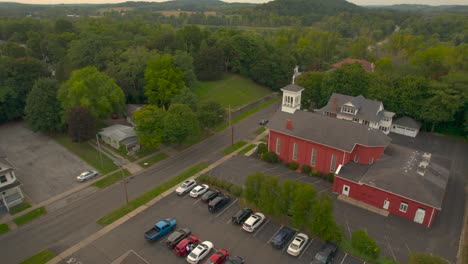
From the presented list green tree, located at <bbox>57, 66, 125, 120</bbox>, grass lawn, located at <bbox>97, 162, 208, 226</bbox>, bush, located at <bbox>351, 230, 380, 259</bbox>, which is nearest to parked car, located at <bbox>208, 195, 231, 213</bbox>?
grass lawn, located at <bbox>97, 162, 208, 226</bbox>

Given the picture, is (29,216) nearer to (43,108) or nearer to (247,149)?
(43,108)

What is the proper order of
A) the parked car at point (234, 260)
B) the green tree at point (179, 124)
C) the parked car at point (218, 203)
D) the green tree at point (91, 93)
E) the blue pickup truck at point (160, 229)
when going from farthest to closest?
the green tree at point (91, 93) < the green tree at point (179, 124) < the parked car at point (218, 203) < the blue pickup truck at point (160, 229) < the parked car at point (234, 260)

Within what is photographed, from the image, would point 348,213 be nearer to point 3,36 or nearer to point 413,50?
point 413,50

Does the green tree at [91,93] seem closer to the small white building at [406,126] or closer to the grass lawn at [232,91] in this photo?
the grass lawn at [232,91]

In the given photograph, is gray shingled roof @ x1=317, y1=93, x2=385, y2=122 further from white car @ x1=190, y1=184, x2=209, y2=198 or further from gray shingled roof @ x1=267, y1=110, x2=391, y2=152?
white car @ x1=190, y1=184, x2=209, y2=198

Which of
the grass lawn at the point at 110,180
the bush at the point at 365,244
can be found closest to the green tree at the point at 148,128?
the grass lawn at the point at 110,180

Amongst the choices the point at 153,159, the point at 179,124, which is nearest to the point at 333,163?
the point at 179,124
